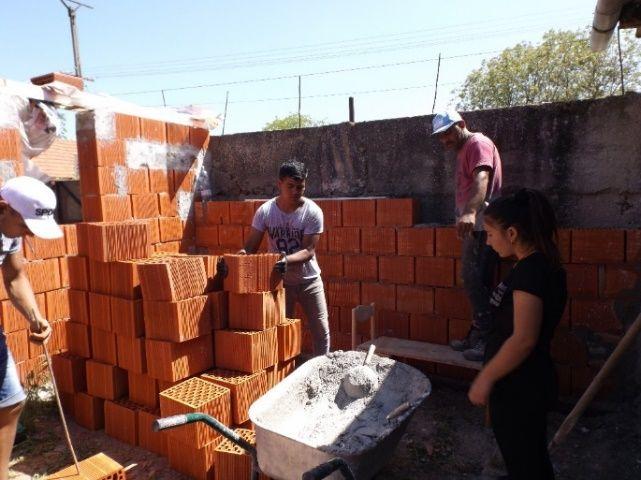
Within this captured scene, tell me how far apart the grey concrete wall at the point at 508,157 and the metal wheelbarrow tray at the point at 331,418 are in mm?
1823

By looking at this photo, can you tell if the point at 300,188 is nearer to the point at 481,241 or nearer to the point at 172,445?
the point at 481,241

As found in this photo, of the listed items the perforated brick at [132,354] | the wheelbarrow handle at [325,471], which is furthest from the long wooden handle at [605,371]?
the perforated brick at [132,354]

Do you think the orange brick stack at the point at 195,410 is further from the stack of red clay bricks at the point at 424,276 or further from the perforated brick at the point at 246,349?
the stack of red clay bricks at the point at 424,276

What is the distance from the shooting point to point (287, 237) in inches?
144

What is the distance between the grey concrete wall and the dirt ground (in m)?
1.50

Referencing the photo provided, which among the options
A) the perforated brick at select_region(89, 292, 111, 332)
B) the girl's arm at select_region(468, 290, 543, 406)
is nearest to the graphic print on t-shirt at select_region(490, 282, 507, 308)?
the girl's arm at select_region(468, 290, 543, 406)

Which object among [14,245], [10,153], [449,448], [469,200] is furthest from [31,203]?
[449,448]

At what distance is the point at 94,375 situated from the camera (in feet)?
12.0

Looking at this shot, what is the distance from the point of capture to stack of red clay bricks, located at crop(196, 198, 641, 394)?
11.4ft

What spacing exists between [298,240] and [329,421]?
1.38 m

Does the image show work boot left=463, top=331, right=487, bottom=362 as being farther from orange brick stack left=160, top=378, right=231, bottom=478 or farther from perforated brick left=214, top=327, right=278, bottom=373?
orange brick stack left=160, top=378, right=231, bottom=478

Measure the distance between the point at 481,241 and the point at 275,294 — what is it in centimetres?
158

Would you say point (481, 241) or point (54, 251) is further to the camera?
point (54, 251)

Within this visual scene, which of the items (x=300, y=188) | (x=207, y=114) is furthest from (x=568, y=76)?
(x=300, y=188)
